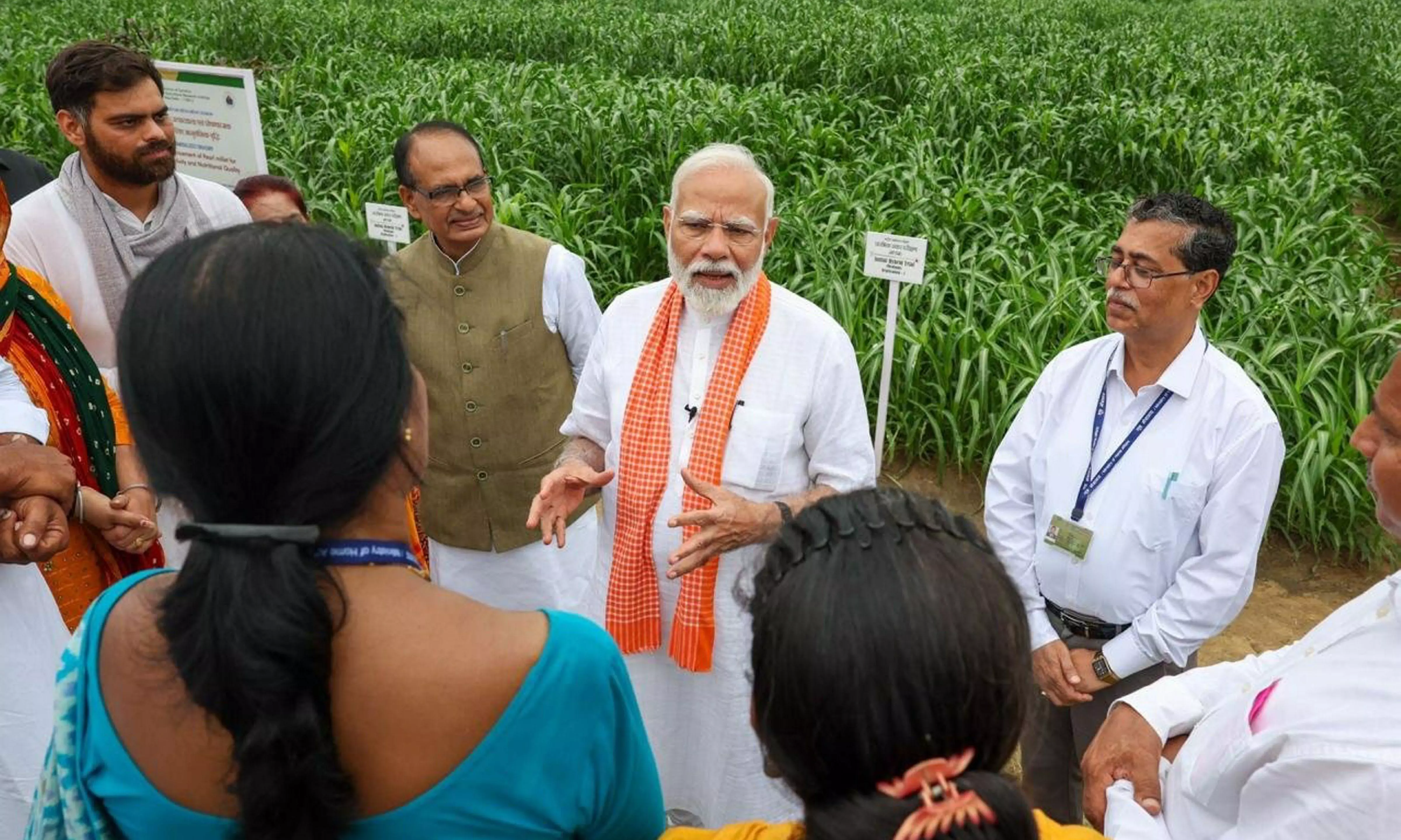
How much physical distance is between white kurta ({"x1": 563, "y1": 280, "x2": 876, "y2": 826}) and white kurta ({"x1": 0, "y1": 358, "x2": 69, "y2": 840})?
127 cm

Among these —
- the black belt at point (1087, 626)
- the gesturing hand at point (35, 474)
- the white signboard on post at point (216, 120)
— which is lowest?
the black belt at point (1087, 626)

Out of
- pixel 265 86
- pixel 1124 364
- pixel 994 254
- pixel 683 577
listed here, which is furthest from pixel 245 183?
pixel 265 86

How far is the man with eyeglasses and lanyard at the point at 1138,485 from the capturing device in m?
2.22

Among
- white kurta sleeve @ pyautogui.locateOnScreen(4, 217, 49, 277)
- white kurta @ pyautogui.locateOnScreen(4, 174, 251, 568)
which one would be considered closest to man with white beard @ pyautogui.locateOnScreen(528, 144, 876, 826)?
white kurta @ pyautogui.locateOnScreen(4, 174, 251, 568)

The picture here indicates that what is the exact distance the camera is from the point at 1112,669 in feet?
7.53

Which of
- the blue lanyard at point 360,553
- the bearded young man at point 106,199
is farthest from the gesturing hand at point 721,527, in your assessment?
the bearded young man at point 106,199

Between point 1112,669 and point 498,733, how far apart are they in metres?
1.72

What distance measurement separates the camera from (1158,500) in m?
2.26

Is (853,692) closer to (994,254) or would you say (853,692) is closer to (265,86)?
(994,254)

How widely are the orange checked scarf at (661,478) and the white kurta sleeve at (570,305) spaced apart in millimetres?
640

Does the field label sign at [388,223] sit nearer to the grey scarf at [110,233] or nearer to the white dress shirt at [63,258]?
the grey scarf at [110,233]

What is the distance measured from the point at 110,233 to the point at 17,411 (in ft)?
3.60

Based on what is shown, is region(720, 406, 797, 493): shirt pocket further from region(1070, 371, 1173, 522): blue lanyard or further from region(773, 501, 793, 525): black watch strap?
region(1070, 371, 1173, 522): blue lanyard

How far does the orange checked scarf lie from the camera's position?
2.38 meters
